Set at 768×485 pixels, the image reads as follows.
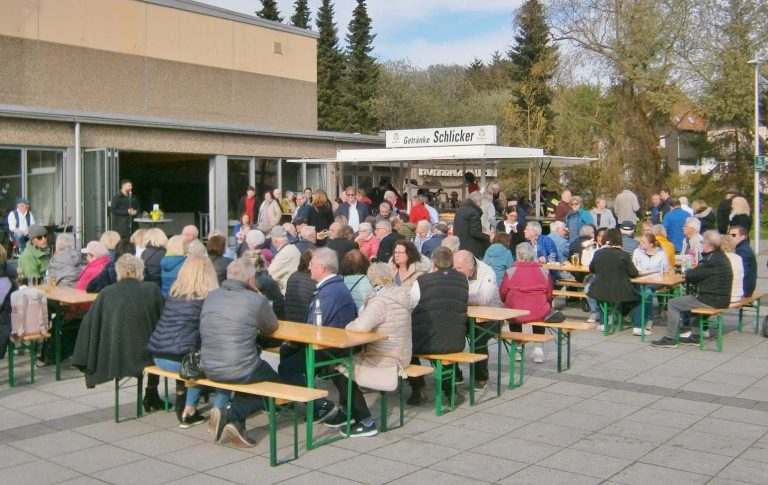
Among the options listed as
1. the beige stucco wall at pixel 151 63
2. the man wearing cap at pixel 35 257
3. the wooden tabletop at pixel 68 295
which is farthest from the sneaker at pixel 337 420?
the beige stucco wall at pixel 151 63

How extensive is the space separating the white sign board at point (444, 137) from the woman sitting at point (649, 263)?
647 centimetres

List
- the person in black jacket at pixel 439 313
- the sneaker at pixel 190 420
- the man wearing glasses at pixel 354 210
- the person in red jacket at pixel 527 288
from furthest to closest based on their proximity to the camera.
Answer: the man wearing glasses at pixel 354 210 < the person in red jacket at pixel 527 288 < the person in black jacket at pixel 439 313 < the sneaker at pixel 190 420

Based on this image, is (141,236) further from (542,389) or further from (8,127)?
(8,127)

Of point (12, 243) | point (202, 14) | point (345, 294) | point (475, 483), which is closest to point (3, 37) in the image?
point (202, 14)

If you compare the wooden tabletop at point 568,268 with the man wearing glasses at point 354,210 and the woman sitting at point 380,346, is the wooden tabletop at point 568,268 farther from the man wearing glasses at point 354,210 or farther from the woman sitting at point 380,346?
the woman sitting at point 380,346

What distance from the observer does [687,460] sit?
5906 mm

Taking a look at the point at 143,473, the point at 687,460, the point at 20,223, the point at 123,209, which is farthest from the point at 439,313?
the point at 123,209

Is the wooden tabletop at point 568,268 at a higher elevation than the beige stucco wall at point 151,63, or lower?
lower

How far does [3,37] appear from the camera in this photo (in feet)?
70.8

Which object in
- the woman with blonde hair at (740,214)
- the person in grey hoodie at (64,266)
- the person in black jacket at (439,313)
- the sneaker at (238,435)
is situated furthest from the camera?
the woman with blonde hair at (740,214)

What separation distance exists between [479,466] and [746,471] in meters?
1.80

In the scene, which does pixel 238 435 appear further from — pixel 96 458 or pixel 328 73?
pixel 328 73

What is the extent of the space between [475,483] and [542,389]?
115 inches

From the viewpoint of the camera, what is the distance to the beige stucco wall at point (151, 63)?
22.2 meters
